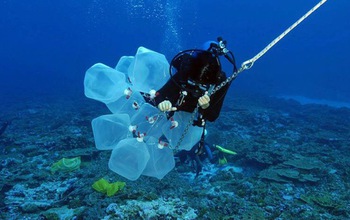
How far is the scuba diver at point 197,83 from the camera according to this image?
3.25 metres

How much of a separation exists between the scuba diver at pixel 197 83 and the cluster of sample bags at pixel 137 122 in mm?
222

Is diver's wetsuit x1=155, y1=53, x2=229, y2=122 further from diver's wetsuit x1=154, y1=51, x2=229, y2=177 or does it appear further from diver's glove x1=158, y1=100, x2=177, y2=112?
diver's glove x1=158, y1=100, x2=177, y2=112

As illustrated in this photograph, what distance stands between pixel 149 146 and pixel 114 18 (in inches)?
5567

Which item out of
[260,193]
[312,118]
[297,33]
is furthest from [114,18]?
[260,193]

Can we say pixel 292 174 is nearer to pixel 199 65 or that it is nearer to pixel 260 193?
pixel 260 193

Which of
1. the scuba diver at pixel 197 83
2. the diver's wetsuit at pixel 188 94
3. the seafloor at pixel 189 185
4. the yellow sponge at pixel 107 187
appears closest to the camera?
the scuba diver at pixel 197 83

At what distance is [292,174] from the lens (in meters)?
7.28

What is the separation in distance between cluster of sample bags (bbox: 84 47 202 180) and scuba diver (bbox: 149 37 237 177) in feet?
0.73

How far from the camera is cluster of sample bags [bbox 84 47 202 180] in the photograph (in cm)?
374

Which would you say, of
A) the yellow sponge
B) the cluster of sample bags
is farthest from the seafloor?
the cluster of sample bags

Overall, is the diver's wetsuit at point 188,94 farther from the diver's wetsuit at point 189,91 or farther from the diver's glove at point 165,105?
the diver's glove at point 165,105

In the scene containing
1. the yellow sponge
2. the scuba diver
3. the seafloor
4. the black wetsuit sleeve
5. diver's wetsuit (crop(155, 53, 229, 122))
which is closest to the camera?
the scuba diver

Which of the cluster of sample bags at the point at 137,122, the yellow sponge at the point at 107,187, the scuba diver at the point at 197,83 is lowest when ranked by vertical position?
the yellow sponge at the point at 107,187

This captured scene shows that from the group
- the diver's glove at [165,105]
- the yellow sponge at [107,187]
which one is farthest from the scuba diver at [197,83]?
the yellow sponge at [107,187]
